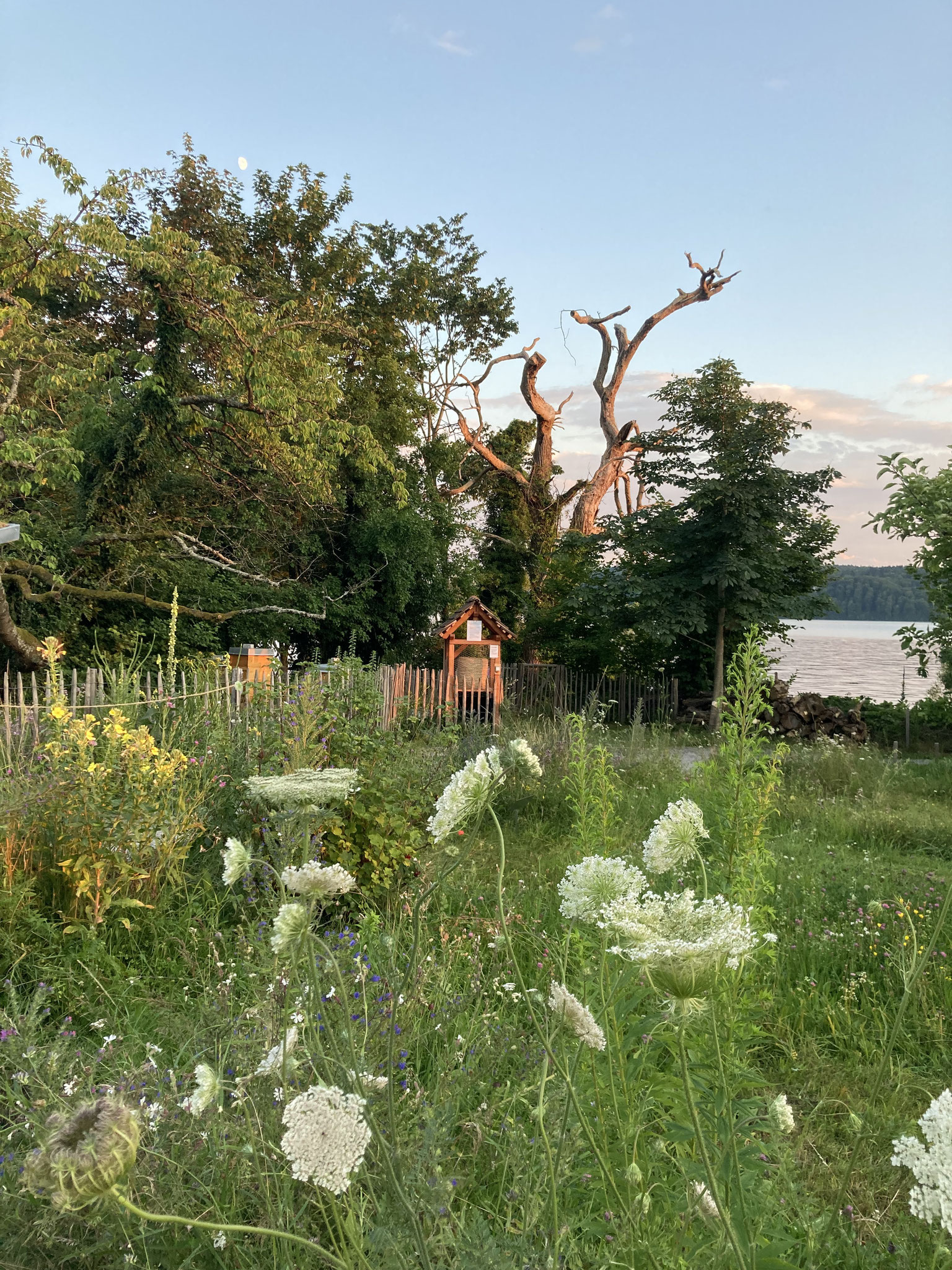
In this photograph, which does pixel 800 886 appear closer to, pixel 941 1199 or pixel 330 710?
pixel 330 710

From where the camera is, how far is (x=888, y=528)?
9977 millimetres

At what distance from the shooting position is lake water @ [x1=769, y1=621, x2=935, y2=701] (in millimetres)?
17203

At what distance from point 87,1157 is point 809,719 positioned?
1572 centimetres

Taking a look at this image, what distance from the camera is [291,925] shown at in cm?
104

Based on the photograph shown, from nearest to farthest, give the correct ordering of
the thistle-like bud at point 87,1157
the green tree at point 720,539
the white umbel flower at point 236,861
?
the thistle-like bud at point 87,1157
the white umbel flower at point 236,861
the green tree at point 720,539

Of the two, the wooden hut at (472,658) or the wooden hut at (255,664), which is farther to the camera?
the wooden hut at (472,658)

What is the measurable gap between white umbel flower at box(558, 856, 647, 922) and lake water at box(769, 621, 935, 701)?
11.1 metres

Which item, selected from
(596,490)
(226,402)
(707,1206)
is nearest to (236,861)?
(707,1206)

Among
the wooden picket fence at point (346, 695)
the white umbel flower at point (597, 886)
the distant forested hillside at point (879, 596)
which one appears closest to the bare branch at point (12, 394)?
the wooden picket fence at point (346, 695)

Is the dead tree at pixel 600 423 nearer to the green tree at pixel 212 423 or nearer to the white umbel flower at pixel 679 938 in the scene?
the green tree at pixel 212 423

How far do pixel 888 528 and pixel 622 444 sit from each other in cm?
1413

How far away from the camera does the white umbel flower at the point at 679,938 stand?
2.83ft

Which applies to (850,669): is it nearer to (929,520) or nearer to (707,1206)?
(929,520)

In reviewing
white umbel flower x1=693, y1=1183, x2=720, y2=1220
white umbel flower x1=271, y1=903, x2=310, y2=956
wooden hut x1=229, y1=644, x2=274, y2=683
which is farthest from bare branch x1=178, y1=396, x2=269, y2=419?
white umbel flower x1=693, y1=1183, x2=720, y2=1220
